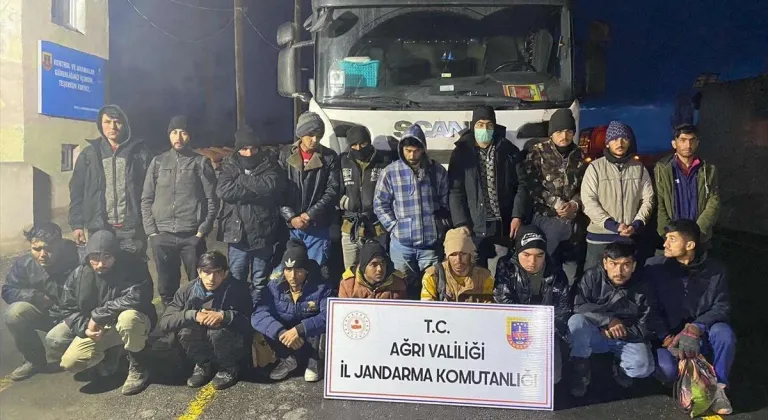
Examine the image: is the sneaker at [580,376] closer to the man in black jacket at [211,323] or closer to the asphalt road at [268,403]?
the asphalt road at [268,403]

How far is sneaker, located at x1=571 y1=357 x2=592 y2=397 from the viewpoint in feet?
10.9

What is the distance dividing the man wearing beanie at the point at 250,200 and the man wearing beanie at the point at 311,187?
0.09m

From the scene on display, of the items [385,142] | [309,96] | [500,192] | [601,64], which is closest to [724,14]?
[601,64]

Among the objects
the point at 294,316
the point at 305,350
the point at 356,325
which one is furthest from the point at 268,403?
the point at 356,325

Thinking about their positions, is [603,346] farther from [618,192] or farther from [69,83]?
[69,83]

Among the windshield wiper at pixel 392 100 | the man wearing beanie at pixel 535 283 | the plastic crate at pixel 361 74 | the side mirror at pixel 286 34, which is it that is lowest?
the man wearing beanie at pixel 535 283

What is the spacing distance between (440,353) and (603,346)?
0.93 m

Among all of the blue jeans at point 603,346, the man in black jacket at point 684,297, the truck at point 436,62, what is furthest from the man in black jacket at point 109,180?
the man in black jacket at point 684,297

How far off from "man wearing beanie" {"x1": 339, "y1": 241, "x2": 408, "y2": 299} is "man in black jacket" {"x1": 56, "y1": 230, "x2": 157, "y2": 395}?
124 centimetres

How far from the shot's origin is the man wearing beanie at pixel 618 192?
11.9 ft

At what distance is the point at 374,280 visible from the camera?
3.42 meters

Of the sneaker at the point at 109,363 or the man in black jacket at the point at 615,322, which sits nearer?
the man in black jacket at the point at 615,322

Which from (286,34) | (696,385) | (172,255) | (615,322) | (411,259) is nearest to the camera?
(696,385)

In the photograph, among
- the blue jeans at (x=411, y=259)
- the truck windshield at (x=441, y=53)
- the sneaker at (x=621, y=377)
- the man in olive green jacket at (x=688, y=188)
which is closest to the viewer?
the sneaker at (x=621, y=377)
